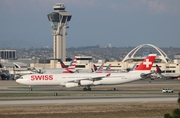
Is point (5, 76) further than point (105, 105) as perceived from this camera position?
Yes

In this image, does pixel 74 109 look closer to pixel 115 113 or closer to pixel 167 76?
pixel 115 113

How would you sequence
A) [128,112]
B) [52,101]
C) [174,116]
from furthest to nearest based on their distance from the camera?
[52,101] → [128,112] → [174,116]

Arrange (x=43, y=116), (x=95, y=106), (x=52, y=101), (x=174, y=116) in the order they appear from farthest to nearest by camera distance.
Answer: (x=52, y=101), (x=95, y=106), (x=43, y=116), (x=174, y=116)

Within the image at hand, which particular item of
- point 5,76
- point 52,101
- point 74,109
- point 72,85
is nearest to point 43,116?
point 74,109

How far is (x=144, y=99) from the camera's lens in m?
60.6

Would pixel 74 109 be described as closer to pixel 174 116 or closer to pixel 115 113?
pixel 115 113

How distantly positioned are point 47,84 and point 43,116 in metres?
38.0

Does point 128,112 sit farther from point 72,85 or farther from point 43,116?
point 72,85

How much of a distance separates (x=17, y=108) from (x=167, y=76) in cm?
10634

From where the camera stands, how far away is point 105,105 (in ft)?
176

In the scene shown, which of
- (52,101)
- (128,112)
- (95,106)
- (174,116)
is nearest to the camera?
(174,116)

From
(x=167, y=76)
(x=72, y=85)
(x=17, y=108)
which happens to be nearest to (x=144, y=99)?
(x=17, y=108)

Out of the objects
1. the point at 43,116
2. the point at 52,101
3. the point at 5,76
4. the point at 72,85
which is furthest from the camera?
the point at 5,76

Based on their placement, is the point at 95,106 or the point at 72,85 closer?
the point at 95,106
